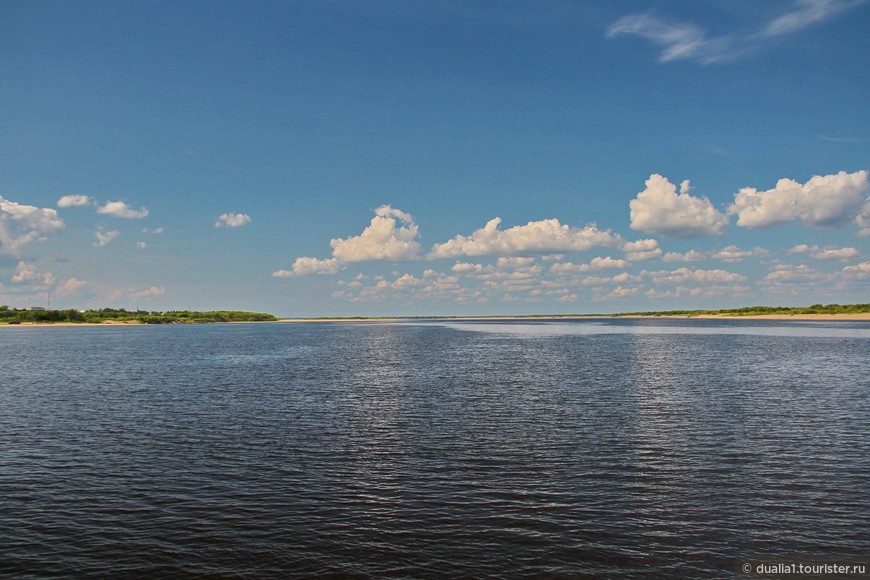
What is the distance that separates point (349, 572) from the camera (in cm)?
1892

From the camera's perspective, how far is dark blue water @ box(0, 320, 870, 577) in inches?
792

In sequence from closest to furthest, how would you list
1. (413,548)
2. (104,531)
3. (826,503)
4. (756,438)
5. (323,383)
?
(413,548), (104,531), (826,503), (756,438), (323,383)

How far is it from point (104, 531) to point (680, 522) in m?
23.5

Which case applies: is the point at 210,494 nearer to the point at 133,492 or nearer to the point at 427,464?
the point at 133,492

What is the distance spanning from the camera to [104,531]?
22.3 m

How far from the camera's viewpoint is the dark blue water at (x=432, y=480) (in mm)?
20125

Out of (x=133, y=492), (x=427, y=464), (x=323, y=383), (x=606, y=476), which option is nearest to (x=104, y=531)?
(x=133, y=492)

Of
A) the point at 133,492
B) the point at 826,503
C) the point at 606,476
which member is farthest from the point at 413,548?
the point at 826,503

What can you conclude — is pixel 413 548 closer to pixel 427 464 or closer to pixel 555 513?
pixel 555 513

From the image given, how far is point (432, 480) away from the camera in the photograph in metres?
28.2

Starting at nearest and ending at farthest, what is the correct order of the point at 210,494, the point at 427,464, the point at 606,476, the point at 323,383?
the point at 210,494
the point at 606,476
the point at 427,464
the point at 323,383

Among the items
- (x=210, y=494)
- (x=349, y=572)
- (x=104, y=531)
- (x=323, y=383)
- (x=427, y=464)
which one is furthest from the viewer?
(x=323, y=383)

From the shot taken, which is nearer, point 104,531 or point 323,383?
point 104,531

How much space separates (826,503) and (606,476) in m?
9.39
